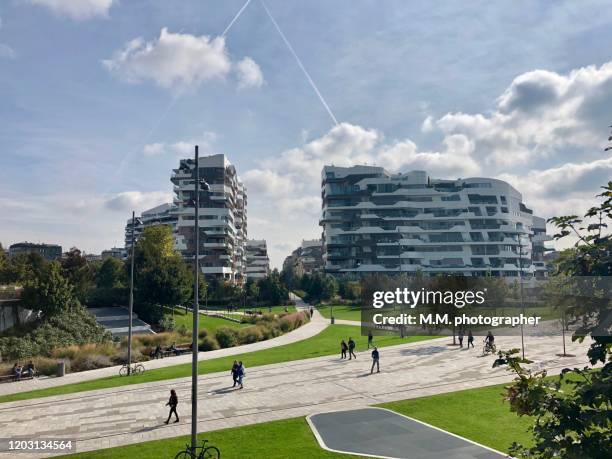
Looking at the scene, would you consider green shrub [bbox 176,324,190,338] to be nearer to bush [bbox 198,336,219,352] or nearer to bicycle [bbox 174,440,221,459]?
bush [bbox 198,336,219,352]

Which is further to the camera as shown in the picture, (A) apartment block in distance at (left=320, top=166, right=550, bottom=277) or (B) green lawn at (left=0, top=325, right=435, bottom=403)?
(A) apartment block in distance at (left=320, top=166, right=550, bottom=277)

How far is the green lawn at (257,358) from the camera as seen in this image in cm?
2500

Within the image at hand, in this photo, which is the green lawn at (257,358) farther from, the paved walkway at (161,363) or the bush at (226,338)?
the bush at (226,338)

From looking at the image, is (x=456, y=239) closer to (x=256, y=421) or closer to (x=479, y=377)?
(x=479, y=377)

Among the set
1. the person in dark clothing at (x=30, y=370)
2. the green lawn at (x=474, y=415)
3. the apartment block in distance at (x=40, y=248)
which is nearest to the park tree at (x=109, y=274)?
the person in dark clothing at (x=30, y=370)

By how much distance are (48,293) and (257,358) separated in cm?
1869

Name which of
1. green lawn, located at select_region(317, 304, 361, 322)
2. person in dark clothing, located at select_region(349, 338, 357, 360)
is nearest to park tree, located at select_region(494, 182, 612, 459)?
person in dark clothing, located at select_region(349, 338, 357, 360)

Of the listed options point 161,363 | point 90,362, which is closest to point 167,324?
point 90,362

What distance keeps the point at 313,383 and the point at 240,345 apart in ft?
55.5

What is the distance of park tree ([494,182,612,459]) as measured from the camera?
4.90 m

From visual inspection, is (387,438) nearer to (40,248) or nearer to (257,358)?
(257,358)

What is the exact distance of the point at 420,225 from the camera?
10481 cm

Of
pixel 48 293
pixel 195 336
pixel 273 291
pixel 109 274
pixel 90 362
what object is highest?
pixel 109 274

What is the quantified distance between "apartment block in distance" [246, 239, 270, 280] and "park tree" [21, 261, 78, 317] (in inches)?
4381
